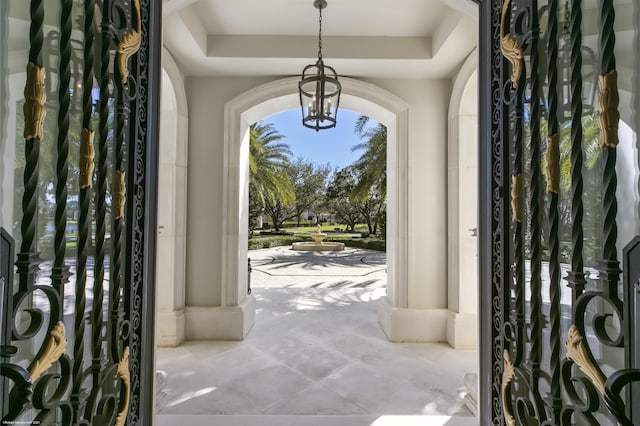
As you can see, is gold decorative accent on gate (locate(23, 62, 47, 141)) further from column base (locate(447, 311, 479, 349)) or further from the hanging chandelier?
column base (locate(447, 311, 479, 349))

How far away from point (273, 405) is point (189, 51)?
3391mm

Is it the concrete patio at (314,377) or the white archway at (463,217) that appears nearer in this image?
the concrete patio at (314,377)

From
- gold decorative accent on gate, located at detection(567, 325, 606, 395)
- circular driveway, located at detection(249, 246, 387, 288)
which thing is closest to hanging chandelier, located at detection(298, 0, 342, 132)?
gold decorative accent on gate, located at detection(567, 325, 606, 395)

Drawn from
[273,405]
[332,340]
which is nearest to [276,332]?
[332,340]

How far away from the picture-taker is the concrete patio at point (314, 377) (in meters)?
2.29

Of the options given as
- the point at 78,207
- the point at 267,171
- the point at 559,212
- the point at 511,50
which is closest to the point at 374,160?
the point at 267,171

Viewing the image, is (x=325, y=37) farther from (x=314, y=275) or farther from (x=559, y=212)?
(x=314, y=275)

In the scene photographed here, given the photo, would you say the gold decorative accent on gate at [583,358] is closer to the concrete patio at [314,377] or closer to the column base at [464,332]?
the concrete patio at [314,377]

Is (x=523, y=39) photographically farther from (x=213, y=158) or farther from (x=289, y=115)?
(x=289, y=115)

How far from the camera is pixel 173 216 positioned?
370 cm

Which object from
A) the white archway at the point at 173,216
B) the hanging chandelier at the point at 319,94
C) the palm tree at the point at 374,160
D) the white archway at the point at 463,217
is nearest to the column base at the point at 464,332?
the white archway at the point at 463,217

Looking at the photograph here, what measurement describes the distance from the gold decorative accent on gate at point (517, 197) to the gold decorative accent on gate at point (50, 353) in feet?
5.35

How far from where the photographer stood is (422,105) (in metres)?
3.88

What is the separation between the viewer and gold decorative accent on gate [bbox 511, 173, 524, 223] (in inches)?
50.4
